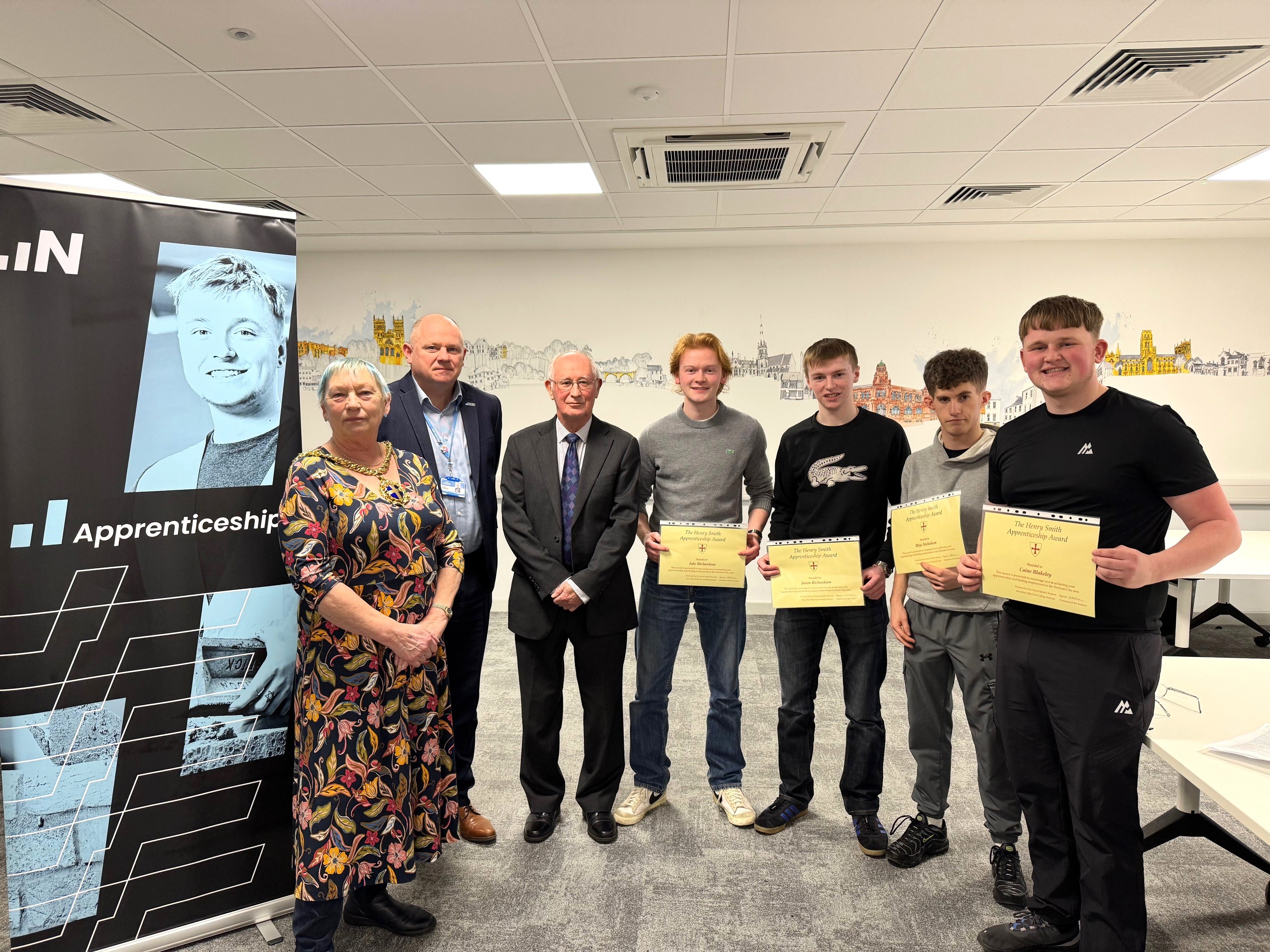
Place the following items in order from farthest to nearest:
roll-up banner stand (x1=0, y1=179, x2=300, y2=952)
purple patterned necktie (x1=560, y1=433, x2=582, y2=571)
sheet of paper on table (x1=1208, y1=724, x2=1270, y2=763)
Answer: purple patterned necktie (x1=560, y1=433, x2=582, y2=571)
roll-up banner stand (x1=0, y1=179, x2=300, y2=952)
sheet of paper on table (x1=1208, y1=724, x2=1270, y2=763)

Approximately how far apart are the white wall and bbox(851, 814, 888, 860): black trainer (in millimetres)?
3261

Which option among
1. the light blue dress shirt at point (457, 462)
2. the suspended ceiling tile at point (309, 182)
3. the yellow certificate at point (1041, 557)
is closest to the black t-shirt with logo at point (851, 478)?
the yellow certificate at point (1041, 557)

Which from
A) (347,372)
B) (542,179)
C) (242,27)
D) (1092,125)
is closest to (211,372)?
(347,372)

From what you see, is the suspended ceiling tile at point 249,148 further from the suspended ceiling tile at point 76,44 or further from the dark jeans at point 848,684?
the dark jeans at point 848,684

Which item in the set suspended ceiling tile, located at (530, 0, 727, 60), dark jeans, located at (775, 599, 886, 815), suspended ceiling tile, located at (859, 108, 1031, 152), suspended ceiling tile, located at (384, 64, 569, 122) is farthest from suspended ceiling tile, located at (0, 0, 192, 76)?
dark jeans, located at (775, 599, 886, 815)

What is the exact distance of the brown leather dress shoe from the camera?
2.55 meters

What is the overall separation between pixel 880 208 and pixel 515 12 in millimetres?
2982

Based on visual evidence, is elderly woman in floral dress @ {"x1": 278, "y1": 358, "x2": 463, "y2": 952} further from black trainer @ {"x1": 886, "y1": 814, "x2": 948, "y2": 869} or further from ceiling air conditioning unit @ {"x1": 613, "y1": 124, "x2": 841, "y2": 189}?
ceiling air conditioning unit @ {"x1": 613, "y1": 124, "x2": 841, "y2": 189}

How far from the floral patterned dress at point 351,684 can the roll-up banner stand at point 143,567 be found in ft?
0.83

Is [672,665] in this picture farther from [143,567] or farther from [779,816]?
[143,567]

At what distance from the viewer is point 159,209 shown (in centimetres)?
195

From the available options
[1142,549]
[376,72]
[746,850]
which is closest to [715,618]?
[746,850]

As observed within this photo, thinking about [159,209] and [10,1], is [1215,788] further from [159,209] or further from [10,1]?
[10,1]

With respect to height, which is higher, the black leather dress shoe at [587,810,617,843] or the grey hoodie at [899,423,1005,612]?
the grey hoodie at [899,423,1005,612]
